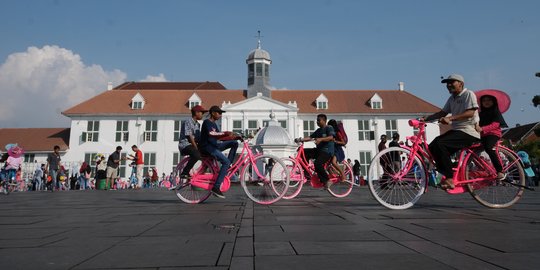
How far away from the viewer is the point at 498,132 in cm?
534

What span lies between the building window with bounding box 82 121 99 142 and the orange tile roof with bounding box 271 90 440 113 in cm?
2045

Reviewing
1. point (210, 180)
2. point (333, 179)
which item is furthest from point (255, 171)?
point (333, 179)

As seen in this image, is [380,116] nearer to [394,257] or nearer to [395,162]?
[395,162]

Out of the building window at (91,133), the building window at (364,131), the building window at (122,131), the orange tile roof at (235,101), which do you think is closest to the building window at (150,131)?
the orange tile roof at (235,101)

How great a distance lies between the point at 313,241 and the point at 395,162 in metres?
2.96

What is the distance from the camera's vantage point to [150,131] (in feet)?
139

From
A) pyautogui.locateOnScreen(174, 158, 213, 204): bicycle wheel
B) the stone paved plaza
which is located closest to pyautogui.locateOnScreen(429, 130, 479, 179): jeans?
the stone paved plaza

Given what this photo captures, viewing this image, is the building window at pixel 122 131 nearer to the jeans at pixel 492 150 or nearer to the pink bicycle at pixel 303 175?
the pink bicycle at pixel 303 175

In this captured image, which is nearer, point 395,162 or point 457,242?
point 457,242

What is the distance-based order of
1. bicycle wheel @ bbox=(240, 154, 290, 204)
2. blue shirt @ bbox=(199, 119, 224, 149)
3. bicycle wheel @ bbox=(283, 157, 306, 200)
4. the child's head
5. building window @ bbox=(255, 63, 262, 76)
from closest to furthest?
the child's head
bicycle wheel @ bbox=(240, 154, 290, 204)
blue shirt @ bbox=(199, 119, 224, 149)
bicycle wheel @ bbox=(283, 157, 306, 200)
building window @ bbox=(255, 63, 262, 76)

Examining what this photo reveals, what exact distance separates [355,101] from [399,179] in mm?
41681

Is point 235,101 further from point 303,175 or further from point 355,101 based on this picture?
point 303,175

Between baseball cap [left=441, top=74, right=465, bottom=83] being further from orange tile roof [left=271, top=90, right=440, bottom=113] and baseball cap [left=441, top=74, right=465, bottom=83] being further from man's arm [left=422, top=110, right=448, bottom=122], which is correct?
orange tile roof [left=271, top=90, right=440, bottom=113]

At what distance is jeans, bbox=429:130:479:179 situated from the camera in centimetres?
516
